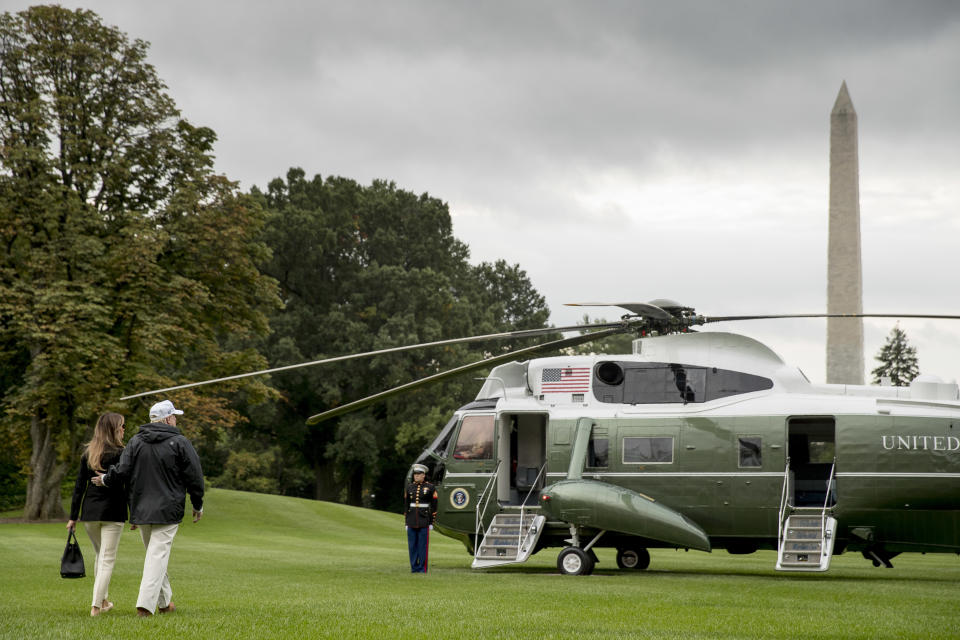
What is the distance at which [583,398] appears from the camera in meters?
18.3

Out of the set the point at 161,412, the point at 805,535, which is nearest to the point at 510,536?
the point at 805,535

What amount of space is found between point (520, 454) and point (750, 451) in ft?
13.3

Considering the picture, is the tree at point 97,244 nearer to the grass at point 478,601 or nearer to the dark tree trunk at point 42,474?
the dark tree trunk at point 42,474

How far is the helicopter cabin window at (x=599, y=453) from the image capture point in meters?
17.8

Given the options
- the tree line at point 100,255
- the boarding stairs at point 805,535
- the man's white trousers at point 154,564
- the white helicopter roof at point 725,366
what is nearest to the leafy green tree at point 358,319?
the tree line at point 100,255

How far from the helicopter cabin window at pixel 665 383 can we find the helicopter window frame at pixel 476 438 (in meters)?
1.91

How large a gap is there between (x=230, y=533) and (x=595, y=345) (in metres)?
48.3

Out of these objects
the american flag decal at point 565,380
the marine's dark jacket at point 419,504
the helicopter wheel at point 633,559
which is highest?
the american flag decal at point 565,380

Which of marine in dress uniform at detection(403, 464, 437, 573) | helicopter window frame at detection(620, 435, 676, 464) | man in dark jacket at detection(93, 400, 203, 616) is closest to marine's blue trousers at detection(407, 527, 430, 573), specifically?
marine in dress uniform at detection(403, 464, 437, 573)

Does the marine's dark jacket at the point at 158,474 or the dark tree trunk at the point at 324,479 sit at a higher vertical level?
the dark tree trunk at the point at 324,479

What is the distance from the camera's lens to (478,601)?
11.7 meters

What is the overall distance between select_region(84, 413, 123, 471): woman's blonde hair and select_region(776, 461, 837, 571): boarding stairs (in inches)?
392

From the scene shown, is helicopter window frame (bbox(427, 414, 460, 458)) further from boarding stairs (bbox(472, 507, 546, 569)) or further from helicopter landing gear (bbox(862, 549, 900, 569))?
helicopter landing gear (bbox(862, 549, 900, 569))

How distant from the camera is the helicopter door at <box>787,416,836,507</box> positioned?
57.1ft
